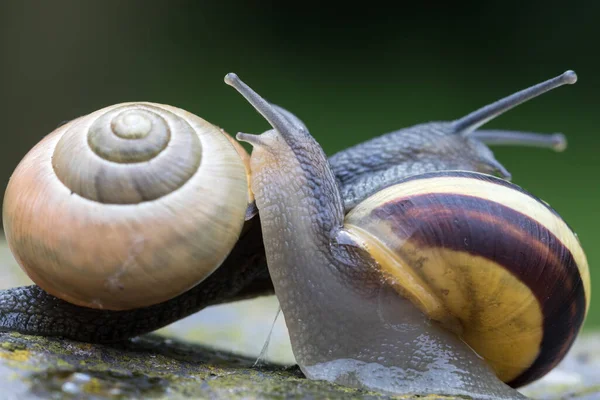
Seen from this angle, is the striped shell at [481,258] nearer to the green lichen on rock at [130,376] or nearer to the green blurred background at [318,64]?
the green lichen on rock at [130,376]

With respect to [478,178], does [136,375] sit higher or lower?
lower

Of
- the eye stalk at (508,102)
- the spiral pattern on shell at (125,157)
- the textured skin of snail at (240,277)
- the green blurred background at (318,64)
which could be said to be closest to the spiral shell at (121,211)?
the spiral pattern on shell at (125,157)

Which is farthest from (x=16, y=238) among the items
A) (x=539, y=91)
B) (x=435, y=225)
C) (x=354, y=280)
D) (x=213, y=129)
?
(x=539, y=91)

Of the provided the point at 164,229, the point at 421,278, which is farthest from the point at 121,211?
the point at 421,278

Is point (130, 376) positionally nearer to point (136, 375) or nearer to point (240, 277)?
point (136, 375)

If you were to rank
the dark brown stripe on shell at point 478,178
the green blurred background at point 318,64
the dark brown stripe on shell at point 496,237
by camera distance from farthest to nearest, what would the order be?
the green blurred background at point 318,64 < the dark brown stripe on shell at point 478,178 < the dark brown stripe on shell at point 496,237

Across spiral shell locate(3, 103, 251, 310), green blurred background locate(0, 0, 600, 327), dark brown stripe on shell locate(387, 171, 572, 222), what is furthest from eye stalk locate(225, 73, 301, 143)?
green blurred background locate(0, 0, 600, 327)
